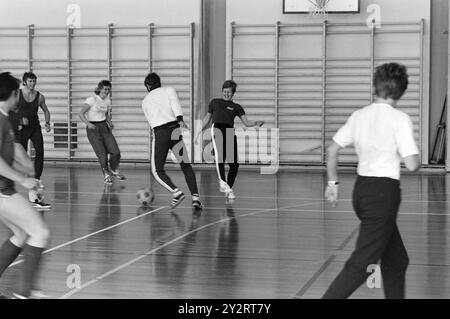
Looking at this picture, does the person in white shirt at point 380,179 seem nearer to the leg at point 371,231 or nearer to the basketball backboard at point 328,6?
the leg at point 371,231

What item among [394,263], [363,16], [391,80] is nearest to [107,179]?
[363,16]

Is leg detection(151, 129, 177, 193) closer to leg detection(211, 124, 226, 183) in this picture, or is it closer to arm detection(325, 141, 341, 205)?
leg detection(211, 124, 226, 183)

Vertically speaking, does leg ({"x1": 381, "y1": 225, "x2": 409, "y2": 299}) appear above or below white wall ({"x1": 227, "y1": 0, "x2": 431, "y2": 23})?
below

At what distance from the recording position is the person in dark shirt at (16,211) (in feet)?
17.8

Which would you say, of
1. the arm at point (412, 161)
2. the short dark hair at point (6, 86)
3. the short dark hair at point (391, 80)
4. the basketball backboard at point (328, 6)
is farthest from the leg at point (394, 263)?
the basketball backboard at point (328, 6)

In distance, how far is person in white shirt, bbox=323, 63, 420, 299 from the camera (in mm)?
4766

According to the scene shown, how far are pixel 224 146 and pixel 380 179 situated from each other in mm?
6673

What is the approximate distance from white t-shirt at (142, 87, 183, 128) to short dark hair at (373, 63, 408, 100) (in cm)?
582

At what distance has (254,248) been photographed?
26.5ft

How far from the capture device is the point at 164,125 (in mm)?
10641

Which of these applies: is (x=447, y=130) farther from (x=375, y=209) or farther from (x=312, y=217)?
(x=375, y=209)

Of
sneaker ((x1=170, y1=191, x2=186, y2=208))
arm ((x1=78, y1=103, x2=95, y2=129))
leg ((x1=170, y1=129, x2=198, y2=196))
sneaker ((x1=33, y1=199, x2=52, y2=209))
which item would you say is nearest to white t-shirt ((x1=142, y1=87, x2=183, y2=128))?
leg ((x1=170, y1=129, x2=198, y2=196))

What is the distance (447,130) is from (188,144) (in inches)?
214
